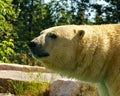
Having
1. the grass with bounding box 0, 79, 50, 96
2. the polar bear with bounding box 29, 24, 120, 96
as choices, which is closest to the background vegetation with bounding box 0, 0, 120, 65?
the grass with bounding box 0, 79, 50, 96

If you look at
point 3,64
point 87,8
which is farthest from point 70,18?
point 3,64

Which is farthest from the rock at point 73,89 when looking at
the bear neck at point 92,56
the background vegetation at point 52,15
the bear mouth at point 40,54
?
the background vegetation at point 52,15

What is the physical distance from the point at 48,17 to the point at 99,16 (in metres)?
5.22

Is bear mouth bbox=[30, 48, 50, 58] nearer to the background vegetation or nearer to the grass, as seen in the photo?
the grass

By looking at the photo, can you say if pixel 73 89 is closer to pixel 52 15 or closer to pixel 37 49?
pixel 37 49

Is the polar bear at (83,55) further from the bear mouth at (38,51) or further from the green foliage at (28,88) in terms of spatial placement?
the green foliage at (28,88)

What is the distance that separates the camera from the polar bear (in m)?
4.84

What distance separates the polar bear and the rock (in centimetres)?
357

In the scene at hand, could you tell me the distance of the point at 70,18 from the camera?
112 ft

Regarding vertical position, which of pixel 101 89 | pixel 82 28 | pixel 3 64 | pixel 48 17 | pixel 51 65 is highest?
pixel 82 28

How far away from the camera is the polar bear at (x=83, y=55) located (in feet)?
15.9

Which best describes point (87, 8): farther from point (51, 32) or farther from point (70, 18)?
point (51, 32)

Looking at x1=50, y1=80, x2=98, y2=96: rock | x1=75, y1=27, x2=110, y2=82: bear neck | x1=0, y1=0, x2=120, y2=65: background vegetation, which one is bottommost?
x1=0, y1=0, x2=120, y2=65: background vegetation

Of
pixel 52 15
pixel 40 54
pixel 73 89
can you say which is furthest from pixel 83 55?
pixel 52 15
